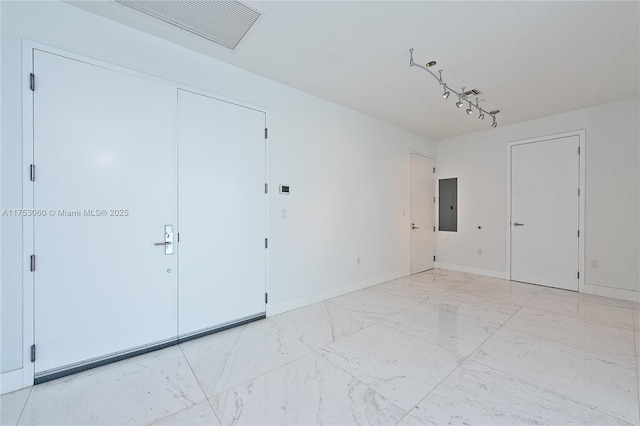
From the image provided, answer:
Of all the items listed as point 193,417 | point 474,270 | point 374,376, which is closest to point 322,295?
point 374,376

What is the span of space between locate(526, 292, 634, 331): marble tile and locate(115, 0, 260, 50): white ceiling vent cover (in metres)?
4.52

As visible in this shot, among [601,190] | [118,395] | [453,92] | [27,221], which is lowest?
[118,395]

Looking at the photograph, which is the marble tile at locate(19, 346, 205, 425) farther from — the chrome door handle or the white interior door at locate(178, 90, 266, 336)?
the chrome door handle

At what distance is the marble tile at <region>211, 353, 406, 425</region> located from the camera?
1.59 m

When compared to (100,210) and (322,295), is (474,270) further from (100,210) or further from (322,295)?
(100,210)

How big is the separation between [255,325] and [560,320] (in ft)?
11.2

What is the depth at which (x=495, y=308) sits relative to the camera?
3.39 m

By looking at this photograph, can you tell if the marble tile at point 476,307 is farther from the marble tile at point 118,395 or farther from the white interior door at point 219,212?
the marble tile at point 118,395

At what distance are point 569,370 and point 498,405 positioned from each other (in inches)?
34.8

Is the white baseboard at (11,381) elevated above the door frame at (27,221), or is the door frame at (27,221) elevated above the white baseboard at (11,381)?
the door frame at (27,221)

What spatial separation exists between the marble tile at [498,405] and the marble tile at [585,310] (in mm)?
1946

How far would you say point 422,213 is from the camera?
5434 millimetres

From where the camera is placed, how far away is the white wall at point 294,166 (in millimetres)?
1860

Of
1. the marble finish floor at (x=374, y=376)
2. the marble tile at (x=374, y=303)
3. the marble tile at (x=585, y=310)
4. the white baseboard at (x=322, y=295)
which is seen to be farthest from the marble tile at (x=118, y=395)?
the marble tile at (x=585, y=310)
